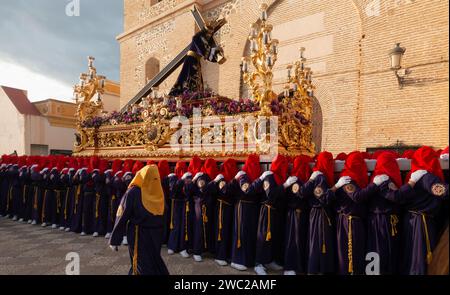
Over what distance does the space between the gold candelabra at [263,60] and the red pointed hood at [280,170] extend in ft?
5.49

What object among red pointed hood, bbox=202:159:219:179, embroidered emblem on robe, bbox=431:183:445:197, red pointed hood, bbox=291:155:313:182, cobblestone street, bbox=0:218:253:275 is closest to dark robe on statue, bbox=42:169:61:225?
cobblestone street, bbox=0:218:253:275

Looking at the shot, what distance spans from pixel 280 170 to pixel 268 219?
2.83 ft

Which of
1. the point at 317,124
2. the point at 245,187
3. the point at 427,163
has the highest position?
the point at 317,124

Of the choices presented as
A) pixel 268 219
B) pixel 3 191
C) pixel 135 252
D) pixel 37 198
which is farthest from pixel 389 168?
pixel 3 191

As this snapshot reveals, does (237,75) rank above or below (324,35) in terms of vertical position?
below

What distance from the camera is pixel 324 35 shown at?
996 cm

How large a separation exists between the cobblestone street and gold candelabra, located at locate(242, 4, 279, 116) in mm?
3529

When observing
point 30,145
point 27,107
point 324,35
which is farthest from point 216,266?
point 27,107

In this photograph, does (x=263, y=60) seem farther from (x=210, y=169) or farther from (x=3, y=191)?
(x=3, y=191)

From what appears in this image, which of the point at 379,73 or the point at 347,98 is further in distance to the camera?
the point at 347,98

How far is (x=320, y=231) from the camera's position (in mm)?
3992

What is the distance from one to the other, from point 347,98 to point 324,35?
2.69 meters

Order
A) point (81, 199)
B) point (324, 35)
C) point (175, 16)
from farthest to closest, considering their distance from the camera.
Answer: point (175, 16) < point (324, 35) < point (81, 199)

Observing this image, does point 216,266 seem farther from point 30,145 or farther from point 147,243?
point 30,145
